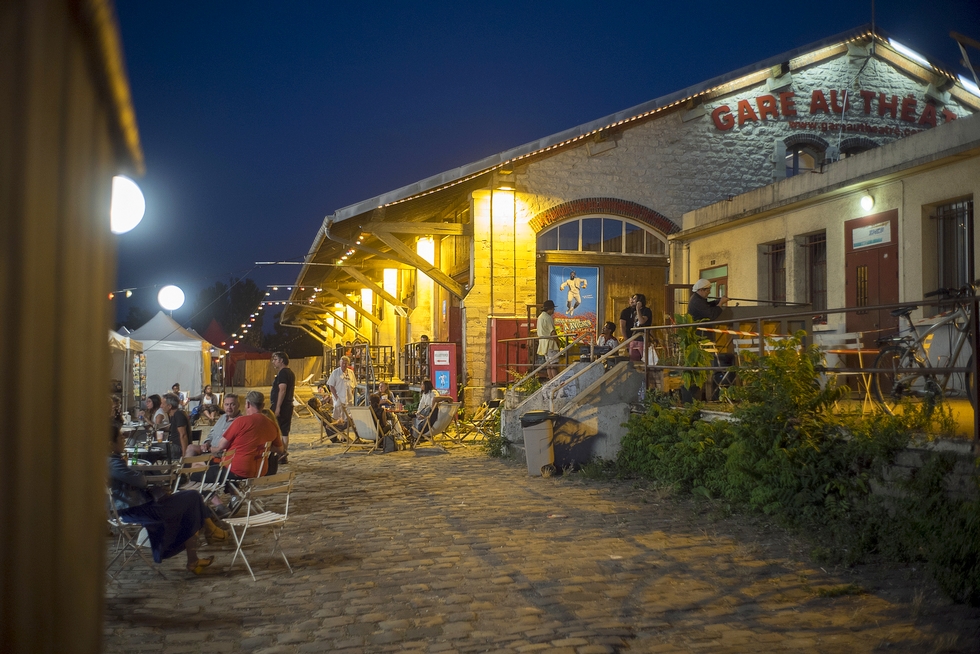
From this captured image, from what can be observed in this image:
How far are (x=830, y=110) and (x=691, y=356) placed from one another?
11.4 metres

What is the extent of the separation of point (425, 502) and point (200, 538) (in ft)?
8.25

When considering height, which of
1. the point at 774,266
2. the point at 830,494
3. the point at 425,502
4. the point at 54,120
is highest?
the point at 774,266

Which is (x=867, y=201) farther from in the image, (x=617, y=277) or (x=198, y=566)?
(x=198, y=566)

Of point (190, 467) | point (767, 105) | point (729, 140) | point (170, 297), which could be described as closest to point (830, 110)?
point (767, 105)

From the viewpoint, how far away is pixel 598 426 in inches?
397

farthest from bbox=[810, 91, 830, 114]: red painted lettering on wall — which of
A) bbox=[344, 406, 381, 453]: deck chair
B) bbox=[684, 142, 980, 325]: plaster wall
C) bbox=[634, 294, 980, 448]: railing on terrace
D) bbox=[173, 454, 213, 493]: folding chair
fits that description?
bbox=[173, 454, 213, 493]: folding chair

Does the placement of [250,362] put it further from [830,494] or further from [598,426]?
[830,494]

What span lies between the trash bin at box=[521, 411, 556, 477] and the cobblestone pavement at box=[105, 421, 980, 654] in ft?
6.99

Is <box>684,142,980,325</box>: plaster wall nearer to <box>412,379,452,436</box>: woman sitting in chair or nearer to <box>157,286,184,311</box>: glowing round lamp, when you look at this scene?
<box>412,379,452,436</box>: woman sitting in chair

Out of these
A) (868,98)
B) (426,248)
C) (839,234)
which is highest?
(868,98)

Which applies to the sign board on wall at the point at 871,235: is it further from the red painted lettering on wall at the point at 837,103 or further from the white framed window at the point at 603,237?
the red painted lettering on wall at the point at 837,103

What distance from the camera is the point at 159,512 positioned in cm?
561

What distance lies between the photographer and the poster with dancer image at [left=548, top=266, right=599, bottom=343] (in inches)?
650

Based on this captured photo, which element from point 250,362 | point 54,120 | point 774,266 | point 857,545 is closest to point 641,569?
point 857,545
